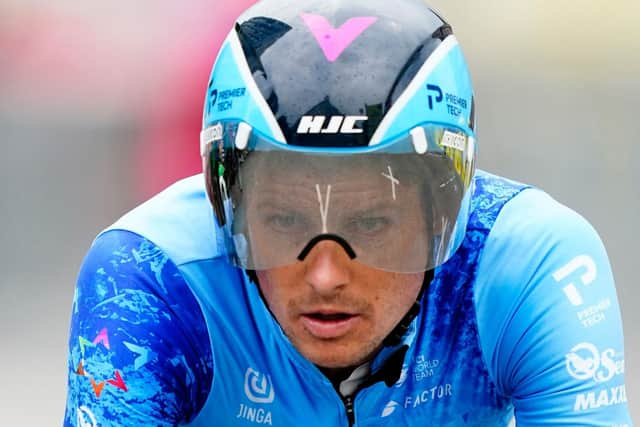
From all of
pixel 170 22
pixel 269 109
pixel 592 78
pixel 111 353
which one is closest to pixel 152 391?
pixel 111 353

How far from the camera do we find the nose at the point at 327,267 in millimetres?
2484

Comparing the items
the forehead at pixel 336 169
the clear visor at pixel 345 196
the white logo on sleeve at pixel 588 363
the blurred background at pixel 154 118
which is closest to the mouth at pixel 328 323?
the clear visor at pixel 345 196

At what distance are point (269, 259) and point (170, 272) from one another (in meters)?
0.23

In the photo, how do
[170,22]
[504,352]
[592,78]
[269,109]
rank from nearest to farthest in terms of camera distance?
[269,109] < [504,352] < [170,22] < [592,78]

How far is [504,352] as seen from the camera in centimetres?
269

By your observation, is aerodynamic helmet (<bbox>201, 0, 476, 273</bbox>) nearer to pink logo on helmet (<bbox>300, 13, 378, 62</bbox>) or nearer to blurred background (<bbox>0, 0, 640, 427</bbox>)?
pink logo on helmet (<bbox>300, 13, 378, 62</bbox>)

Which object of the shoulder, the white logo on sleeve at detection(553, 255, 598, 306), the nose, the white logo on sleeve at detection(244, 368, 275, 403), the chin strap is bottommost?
the white logo on sleeve at detection(244, 368, 275, 403)

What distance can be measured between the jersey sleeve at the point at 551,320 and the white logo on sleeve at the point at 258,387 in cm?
45

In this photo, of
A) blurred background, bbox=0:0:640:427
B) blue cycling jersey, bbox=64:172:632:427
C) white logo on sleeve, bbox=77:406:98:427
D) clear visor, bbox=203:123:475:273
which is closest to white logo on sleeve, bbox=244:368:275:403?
blue cycling jersey, bbox=64:172:632:427

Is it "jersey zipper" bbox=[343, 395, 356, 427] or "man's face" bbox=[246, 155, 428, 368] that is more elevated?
"man's face" bbox=[246, 155, 428, 368]

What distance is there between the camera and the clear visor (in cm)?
248

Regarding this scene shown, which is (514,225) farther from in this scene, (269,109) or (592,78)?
(592,78)

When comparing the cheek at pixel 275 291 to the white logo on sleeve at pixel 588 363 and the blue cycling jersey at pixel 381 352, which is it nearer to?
the blue cycling jersey at pixel 381 352

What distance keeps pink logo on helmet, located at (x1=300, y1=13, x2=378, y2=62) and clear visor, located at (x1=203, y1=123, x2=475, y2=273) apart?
0.19 m
